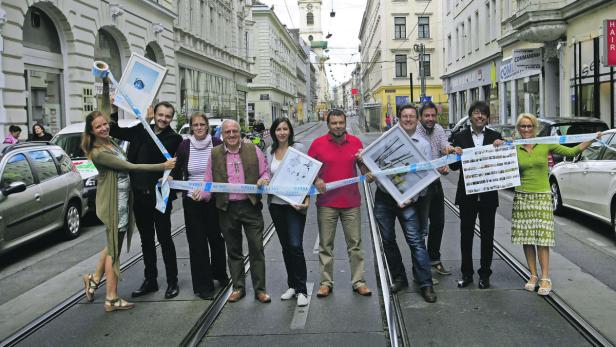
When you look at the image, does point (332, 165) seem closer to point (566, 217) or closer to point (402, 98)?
point (566, 217)

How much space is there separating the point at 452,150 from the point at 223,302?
9.22ft

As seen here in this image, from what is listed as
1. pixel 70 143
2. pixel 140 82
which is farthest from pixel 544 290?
pixel 70 143

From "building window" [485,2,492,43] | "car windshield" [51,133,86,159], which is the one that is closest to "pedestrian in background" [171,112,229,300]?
"car windshield" [51,133,86,159]

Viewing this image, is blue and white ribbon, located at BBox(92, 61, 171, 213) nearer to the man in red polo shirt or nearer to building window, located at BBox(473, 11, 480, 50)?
the man in red polo shirt

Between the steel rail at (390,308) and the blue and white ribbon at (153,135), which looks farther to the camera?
the blue and white ribbon at (153,135)

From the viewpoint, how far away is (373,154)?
6.40 metres

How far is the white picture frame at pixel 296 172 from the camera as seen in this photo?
6.21m

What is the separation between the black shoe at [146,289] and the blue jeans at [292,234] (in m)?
1.58

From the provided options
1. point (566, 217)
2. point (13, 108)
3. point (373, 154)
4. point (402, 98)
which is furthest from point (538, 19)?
point (402, 98)

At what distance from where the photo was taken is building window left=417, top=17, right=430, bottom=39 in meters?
65.2

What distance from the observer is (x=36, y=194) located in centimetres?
954

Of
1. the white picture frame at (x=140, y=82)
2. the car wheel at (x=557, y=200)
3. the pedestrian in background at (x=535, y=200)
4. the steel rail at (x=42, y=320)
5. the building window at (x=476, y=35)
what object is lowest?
the steel rail at (x=42, y=320)

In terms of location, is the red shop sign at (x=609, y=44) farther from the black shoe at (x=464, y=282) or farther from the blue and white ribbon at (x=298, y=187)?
the black shoe at (x=464, y=282)

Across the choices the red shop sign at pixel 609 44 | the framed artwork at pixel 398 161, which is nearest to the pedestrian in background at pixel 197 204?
the framed artwork at pixel 398 161
